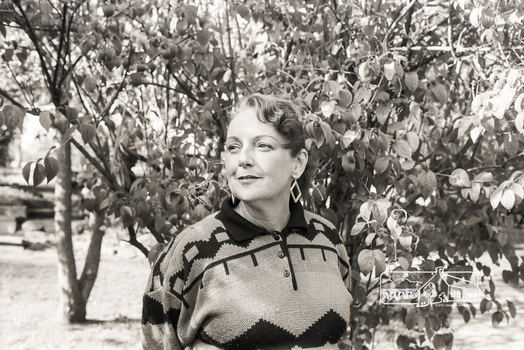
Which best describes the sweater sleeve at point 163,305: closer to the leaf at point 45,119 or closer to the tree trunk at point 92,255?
the leaf at point 45,119

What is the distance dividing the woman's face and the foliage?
39 centimetres

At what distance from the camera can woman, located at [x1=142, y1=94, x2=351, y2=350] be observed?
1.79m

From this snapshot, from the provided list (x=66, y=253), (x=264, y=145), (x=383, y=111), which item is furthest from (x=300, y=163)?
(x=66, y=253)

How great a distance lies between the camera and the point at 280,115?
1.95 m

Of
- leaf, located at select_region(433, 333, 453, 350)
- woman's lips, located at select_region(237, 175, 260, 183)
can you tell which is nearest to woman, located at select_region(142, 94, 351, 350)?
woman's lips, located at select_region(237, 175, 260, 183)

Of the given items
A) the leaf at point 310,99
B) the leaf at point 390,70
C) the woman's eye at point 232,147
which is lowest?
the woman's eye at point 232,147

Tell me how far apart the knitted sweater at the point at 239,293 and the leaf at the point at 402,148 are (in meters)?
0.72

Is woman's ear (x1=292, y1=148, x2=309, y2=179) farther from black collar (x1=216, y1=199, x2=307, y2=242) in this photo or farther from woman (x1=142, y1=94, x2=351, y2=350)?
black collar (x1=216, y1=199, x2=307, y2=242)

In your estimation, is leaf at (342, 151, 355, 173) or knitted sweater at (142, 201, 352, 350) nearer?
knitted sweater at (142, 201, 352, 350)

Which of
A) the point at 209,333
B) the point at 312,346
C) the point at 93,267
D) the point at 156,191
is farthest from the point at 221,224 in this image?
the point at 93,267

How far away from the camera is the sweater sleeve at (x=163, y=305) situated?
184 cm

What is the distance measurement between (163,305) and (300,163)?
641 mm

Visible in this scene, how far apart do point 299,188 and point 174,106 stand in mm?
1703

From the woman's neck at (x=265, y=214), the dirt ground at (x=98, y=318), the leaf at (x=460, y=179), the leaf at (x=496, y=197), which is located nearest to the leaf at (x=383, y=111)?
the leaf at (x=460, y=179)
